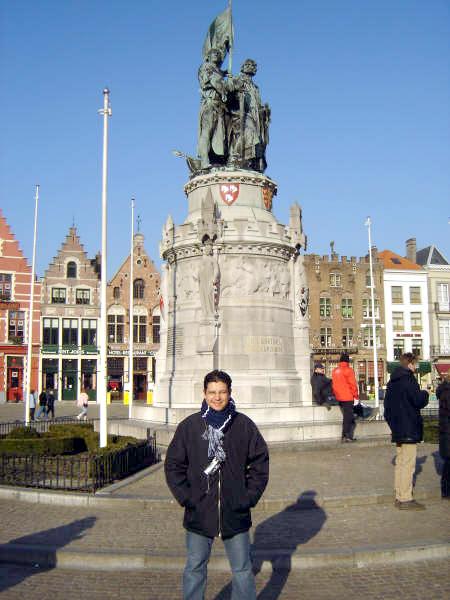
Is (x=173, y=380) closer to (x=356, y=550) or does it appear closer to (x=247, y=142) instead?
(x=247, y=142)

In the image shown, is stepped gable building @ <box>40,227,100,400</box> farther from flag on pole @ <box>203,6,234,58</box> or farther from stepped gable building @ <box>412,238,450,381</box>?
flag on pole @ <box>203,6,234,58</box>

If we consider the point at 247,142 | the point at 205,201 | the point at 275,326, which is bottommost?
the point at 275,326

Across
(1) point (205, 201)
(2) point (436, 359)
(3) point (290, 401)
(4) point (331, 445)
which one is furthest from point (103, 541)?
(2) point (436, 359)

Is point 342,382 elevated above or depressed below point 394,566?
above

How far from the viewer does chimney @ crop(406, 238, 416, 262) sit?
228 ft

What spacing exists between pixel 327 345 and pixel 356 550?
182 feet

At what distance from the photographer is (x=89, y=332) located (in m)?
57.2

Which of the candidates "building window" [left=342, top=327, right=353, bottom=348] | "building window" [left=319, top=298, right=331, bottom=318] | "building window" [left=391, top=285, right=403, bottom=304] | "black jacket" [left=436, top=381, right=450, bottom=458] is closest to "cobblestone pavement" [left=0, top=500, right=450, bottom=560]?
"black jacket" [left=436, top=381, right=450, bottom=458]

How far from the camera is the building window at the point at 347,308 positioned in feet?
208

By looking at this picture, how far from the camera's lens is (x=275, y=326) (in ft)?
65.3

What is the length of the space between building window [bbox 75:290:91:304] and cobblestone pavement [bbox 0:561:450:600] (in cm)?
5135

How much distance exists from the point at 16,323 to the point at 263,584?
51543 millimetres

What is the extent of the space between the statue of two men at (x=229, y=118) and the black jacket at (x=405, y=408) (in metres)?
13.9

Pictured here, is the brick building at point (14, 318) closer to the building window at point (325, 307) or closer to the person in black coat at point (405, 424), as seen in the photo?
the building window at point (325, 307)
